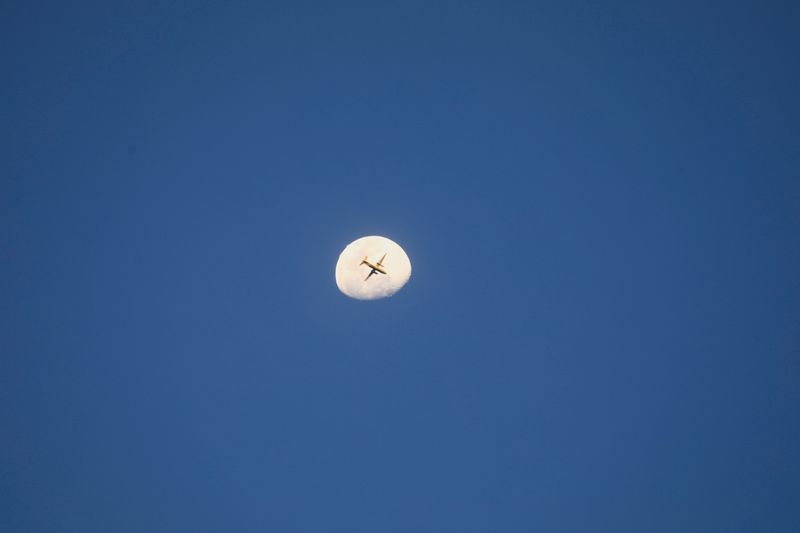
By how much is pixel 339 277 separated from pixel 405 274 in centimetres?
122

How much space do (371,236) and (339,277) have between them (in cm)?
96

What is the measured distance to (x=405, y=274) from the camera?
1105cm

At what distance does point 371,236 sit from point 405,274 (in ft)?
3.11

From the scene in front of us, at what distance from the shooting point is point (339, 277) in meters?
11.0

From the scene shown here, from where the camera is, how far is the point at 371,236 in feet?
36.3
